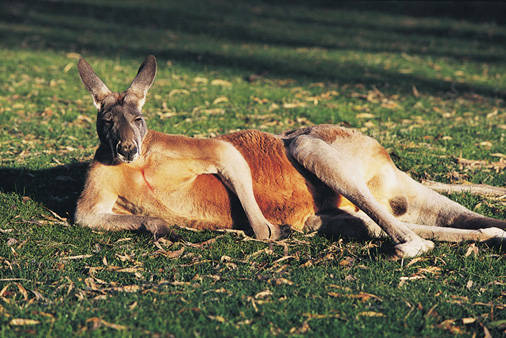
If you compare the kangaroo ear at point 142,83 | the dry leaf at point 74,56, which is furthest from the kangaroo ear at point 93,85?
the dry leaf at point 74,56

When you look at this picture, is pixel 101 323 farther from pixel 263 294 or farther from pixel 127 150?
pixel 127 150

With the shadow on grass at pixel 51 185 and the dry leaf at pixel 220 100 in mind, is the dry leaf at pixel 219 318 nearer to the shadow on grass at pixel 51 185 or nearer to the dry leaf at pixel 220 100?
the shadow on grass at pixel 51 185

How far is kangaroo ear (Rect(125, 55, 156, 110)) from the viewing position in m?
4.52

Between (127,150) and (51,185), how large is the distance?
5.85 feet

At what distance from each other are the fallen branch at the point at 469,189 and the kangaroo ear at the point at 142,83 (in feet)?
8.01

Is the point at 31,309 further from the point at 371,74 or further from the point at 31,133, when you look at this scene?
the point at 371,74

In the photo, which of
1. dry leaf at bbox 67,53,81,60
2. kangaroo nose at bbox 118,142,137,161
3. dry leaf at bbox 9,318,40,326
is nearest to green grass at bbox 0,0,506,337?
dry leaf at bbox 9,318,40,326

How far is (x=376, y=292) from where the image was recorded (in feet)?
11.3

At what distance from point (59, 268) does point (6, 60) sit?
8.53m

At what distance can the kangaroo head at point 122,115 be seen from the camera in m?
4.06

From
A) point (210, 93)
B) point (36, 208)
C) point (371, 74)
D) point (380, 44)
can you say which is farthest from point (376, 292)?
point (380, 44)

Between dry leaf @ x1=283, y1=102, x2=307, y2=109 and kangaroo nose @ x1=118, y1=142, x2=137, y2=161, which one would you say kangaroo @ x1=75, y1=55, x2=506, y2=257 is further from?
dry leaf @ x1=283, y1=102, x2=307, y2=109

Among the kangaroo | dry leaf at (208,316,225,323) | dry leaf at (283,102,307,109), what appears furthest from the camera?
dry leaf at (283,102,307,109)

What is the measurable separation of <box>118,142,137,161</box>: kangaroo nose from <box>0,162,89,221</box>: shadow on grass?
0.97 m
